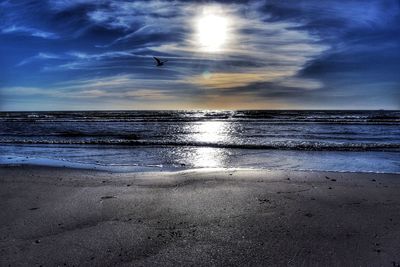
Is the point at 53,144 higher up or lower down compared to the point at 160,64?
lower down

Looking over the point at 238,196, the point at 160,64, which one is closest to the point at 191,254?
the point at 238,196

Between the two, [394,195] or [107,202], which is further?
[394,195]

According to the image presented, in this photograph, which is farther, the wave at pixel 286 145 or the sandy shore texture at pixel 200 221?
the wave at pixel 286 145

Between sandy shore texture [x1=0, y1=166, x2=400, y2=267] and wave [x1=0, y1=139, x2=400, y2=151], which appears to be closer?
sandy shore texture [x1=0, y1=166, x2=400, y2=267]

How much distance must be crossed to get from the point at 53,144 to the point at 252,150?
9.46 metres

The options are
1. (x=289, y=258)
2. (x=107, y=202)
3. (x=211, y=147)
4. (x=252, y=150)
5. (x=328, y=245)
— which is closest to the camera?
(x=289, y=258)

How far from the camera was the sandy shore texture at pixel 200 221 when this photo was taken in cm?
346

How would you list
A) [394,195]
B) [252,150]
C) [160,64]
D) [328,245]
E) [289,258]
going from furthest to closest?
[160,64] → [252,150] → [394,195] → [328,245] → [289,258]

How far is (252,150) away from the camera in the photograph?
44.2ft

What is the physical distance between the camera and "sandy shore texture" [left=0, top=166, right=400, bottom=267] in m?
3.46

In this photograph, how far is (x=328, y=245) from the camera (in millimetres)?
3707

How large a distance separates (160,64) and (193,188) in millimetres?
13425

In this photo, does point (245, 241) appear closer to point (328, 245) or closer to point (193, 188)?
point (328, 245)

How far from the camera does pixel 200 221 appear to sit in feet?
14.5
